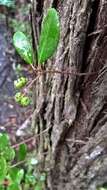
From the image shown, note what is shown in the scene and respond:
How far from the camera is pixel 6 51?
2.15 m

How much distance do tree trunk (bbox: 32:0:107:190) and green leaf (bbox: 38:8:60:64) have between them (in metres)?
0.10

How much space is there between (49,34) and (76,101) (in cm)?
34

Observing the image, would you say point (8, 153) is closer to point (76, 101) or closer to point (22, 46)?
point (76, 101)

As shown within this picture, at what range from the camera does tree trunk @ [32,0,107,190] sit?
2.33 ft

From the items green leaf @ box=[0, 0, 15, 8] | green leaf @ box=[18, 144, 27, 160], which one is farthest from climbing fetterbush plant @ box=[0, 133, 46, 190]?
green leaf @ box=[0, 0, 15, 8]

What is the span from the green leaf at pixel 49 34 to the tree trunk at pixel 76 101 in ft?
0.34

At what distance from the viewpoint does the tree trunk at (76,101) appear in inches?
28.0

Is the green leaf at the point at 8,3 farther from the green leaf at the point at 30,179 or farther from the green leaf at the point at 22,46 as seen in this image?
the green leaf at the point at 22,46

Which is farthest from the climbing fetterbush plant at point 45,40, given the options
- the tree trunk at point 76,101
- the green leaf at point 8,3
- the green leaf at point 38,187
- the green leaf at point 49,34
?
the green leaf at point 8,3

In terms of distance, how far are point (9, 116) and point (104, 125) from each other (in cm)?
109

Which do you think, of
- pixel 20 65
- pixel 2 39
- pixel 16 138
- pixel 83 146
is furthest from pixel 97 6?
Result: pixel 2 39

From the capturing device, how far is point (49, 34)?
608mm

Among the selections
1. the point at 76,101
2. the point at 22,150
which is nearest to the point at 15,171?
the point at 22,150

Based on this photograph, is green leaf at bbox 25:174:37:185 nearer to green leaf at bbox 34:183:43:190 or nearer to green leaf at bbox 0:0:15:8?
green leaf at bbox 34:183:43:190
